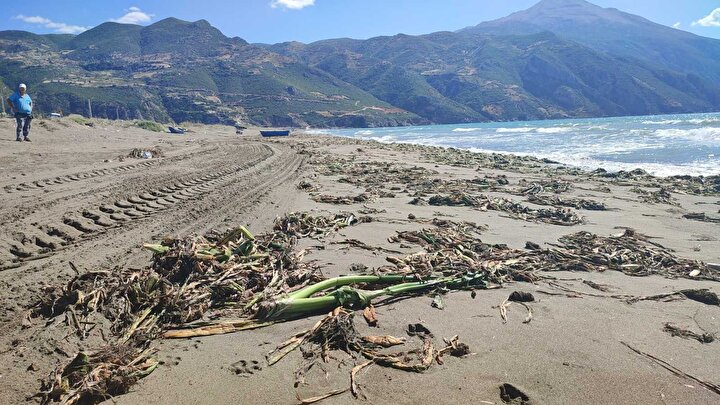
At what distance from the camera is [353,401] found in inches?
87.3

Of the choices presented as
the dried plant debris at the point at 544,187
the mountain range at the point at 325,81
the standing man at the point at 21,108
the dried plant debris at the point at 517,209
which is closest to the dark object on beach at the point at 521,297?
the dried plant debris at the point at 517,209

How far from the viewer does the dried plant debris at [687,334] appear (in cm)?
294

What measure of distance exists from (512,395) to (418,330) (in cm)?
83

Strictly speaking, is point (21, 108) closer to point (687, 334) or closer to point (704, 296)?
point (687, 334)

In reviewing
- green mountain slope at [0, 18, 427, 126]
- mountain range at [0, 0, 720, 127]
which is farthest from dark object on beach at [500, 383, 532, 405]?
mountain range at [0, 0, 720, 127]

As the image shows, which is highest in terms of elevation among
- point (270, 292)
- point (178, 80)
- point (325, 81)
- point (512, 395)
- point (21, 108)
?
point (325, 81)

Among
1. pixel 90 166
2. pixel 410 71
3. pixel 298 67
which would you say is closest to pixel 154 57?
pixel 298 67

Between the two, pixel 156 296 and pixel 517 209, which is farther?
pixel 517 209

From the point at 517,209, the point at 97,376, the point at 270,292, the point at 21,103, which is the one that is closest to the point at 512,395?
the point at 270,292

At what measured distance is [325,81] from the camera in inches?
5463

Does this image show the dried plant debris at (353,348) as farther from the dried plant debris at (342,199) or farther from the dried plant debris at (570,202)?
the dried plant debris at (570,202)

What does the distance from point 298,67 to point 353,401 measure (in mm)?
147383

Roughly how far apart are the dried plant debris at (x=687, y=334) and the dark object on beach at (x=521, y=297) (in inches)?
38.4

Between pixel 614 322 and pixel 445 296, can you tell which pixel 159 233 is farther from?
pixel 614 322
